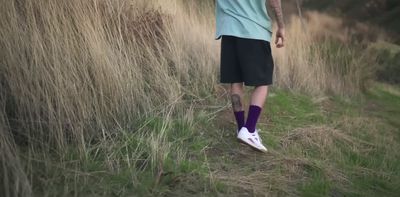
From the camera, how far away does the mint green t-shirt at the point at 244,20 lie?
507 cm

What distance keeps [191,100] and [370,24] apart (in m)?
11.5

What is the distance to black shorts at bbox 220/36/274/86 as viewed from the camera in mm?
5109

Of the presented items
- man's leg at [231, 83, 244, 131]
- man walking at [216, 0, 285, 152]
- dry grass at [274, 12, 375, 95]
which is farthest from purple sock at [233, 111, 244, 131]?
dry grass at [274, 12, 375, 95]

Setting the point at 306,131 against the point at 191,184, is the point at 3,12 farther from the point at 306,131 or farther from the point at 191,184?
the point at 306,131

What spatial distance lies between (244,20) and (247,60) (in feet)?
1.13

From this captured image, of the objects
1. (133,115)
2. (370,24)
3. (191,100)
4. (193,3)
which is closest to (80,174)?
(133,115)

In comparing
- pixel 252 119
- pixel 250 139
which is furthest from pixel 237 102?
pixel 250 139

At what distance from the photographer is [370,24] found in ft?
53.4

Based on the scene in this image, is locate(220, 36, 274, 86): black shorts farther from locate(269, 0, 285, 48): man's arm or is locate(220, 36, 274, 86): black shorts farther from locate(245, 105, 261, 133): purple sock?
locate(245, 105, 261, 133): purple sock

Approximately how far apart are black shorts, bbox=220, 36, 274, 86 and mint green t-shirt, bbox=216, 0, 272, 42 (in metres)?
0.07

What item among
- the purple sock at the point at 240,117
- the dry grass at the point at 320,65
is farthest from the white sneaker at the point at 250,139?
the dry grass at the point at 320,65

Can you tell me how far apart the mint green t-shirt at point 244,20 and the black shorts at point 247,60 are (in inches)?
2.8

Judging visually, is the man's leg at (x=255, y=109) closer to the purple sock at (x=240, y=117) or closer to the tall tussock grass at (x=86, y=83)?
the purple sock at (x=240, y=117)

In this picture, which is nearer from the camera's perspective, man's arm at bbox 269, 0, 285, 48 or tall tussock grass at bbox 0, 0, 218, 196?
tall tussock grass at bbox 0, 0, 218, 196
